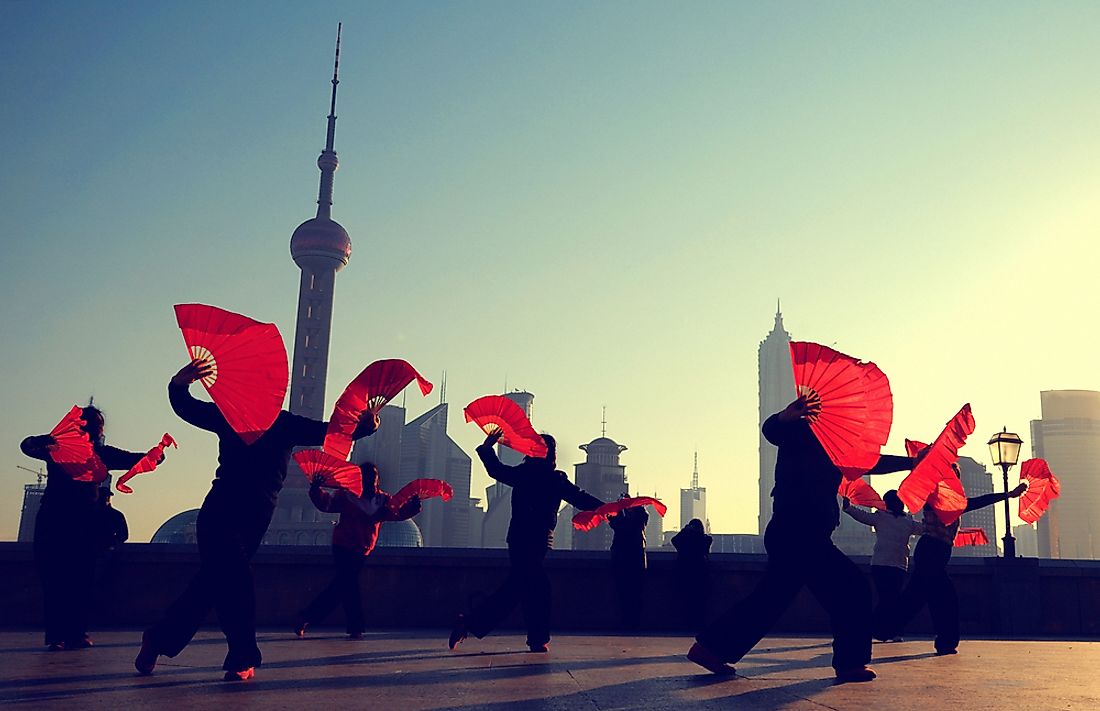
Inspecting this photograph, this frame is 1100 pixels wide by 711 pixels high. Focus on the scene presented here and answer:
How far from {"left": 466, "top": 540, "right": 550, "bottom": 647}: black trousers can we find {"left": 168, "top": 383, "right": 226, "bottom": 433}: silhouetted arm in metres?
3.46

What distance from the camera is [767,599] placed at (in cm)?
743

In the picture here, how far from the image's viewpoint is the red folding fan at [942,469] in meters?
7.71

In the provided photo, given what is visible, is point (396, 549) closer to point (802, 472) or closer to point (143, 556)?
point (143, 556)

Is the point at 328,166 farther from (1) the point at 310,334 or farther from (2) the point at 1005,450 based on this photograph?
(2) the point at 1005,450

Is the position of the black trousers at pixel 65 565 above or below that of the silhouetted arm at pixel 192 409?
below

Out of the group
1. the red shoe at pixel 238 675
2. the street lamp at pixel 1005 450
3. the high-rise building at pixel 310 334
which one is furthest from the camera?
the high-rise building at pixel 310 334

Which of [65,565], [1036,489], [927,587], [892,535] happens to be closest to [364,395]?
[65,565]

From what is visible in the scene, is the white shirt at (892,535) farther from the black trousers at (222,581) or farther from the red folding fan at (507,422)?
the black trousers at (222,581)

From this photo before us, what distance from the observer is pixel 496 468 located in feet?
33.6

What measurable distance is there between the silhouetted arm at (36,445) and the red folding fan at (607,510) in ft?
16.2

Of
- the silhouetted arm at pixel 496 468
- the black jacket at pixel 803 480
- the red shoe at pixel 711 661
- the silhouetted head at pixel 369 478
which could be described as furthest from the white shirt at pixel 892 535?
the silhouetted head at pixel 369 478

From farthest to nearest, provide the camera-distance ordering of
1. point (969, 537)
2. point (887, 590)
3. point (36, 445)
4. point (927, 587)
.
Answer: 1. point (969, 537)
2. point (887, 590)
3. point (927, 587)
4. point (36, 445)

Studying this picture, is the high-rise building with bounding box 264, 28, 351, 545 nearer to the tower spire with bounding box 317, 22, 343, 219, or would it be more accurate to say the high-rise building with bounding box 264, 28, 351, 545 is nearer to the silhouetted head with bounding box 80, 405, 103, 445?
the tower spire with bounding box 317, 22, 343, 219

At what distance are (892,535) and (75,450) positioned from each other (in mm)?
8122
